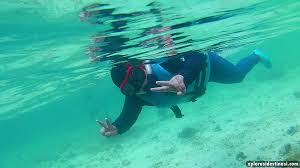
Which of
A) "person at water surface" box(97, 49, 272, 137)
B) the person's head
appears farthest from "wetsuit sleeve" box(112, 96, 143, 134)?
the person's head

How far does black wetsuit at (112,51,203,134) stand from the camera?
7438mm

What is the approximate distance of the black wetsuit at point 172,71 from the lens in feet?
24.4

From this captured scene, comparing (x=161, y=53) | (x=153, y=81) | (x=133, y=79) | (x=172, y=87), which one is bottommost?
(x=161, y=53)

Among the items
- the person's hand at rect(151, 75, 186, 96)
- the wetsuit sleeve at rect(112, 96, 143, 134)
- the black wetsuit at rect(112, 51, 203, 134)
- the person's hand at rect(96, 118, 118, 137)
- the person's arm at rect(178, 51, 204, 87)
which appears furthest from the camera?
the wetsuit sleeve at rect(112, 96, 143, 134)

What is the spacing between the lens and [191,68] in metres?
7.46

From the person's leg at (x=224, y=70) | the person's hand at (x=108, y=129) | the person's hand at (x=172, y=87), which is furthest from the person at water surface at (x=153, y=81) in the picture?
the person's leg at (x=224, y=70)

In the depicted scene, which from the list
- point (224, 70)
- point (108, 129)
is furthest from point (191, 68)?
point (224, 70)

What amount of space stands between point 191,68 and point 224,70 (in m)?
3.48

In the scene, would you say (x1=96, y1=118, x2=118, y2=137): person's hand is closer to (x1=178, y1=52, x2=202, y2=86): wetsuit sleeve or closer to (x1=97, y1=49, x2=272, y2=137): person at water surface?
(x1=97, y1=49, x2=272, y2=137): person at water surface

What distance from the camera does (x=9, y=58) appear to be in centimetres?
1335

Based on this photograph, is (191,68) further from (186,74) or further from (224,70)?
(224,70)

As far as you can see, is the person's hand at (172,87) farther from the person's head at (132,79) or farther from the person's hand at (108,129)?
the person's hand at (108,129)

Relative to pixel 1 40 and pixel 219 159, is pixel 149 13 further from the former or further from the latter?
pixel 219 159

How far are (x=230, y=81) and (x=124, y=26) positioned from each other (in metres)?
4.43
